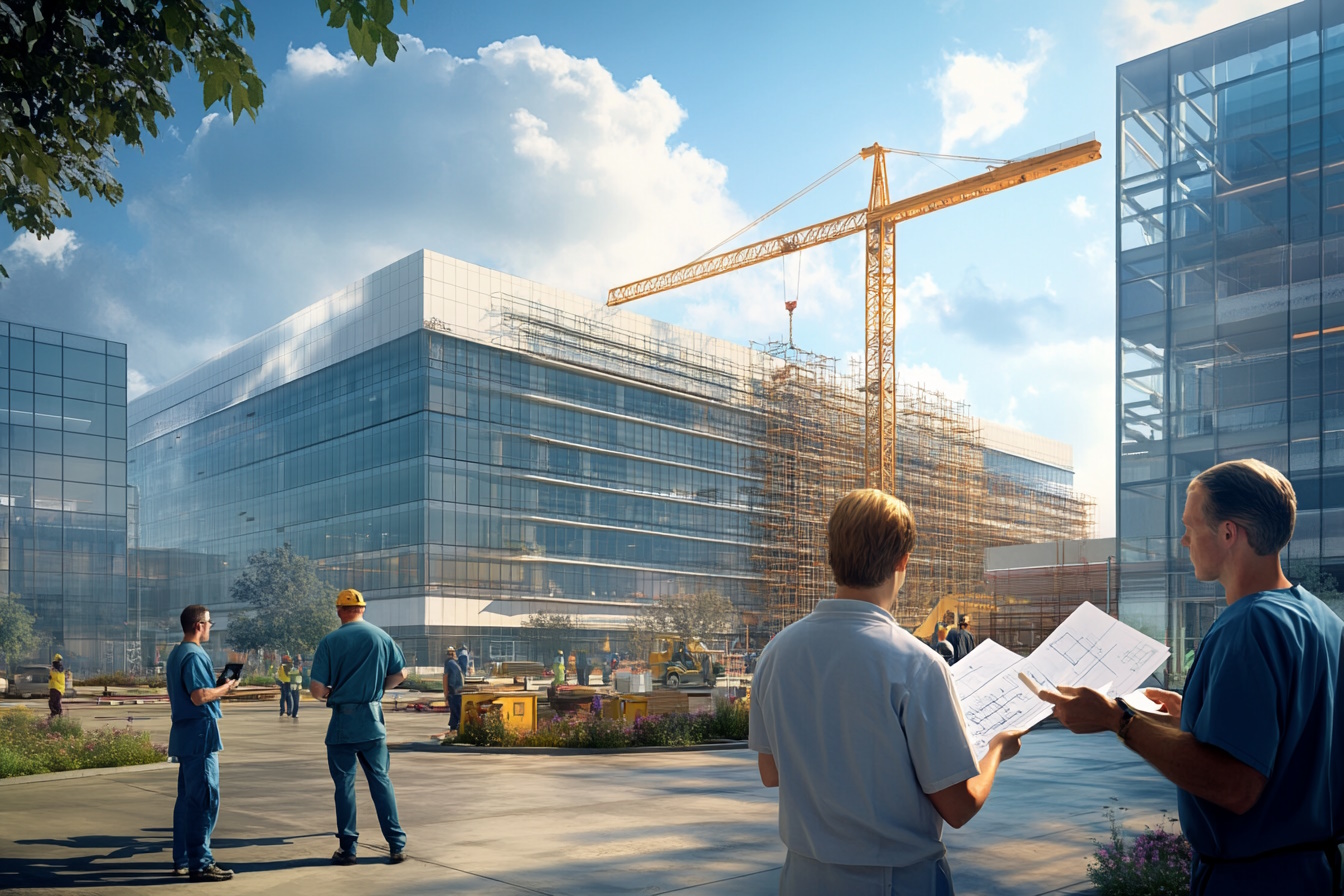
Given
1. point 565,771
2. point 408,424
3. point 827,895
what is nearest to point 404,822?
point 565,771

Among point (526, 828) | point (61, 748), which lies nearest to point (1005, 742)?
point (526, 828)

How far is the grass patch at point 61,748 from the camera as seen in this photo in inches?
587

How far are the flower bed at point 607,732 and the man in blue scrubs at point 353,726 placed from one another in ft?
34.4

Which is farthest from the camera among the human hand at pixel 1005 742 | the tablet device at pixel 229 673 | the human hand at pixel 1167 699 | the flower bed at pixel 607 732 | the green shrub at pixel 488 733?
the green shrub at pixel 488 733

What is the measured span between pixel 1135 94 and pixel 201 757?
38.0 metres

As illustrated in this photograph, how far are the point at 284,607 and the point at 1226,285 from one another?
169ft

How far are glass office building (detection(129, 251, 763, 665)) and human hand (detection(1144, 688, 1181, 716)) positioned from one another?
6956cm

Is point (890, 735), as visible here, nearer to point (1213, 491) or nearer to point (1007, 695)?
point (1007, 695)

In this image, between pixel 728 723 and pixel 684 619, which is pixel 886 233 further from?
pixel 728 723

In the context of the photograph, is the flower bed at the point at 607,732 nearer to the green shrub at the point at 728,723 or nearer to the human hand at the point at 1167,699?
the green shrub at the point at 728,723

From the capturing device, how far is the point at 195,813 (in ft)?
26.5

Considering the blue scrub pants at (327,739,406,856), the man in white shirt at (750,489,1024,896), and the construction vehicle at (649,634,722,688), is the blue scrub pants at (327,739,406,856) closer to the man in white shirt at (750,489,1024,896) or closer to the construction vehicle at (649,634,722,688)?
the man in white shirt at (750,489,1024,896)

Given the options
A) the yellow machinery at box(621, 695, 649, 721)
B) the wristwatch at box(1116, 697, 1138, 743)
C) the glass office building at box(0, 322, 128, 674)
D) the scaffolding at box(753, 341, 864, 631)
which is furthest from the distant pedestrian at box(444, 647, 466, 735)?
the scaffolding at box(753, 341, 864, 631)

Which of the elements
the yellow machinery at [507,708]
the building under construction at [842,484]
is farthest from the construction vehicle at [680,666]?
the building under construction at [842,484]
